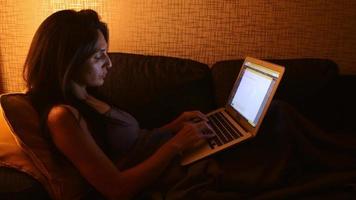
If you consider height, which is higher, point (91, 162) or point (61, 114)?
point (61, 114)

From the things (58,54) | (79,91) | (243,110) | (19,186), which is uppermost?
(58,54)

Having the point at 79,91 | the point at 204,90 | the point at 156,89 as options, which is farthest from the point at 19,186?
the point at 204,90

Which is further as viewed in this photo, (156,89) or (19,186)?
(156,89)

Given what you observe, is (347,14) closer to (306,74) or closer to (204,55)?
(306,74)

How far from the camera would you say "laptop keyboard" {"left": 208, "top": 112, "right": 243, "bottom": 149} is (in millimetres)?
1212

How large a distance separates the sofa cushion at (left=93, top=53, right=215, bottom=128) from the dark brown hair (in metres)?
0.52

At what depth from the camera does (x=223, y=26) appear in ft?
6.15

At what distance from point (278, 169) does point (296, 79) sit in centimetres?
65

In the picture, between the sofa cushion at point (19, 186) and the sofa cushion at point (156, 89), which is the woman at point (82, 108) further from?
the sofa cushion at point (156, 89)

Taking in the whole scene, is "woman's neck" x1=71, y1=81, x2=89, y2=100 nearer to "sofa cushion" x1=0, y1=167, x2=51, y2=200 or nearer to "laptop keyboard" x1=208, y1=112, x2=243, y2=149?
"sofa cushion" x1=0, y1=167, x2=51, y2=200

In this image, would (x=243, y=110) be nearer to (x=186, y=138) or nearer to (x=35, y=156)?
(x=186, y=138)

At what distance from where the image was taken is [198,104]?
1.65 metres

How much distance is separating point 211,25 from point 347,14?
665 mm

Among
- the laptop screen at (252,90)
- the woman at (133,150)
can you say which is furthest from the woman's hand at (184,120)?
the woman at (133,150)
